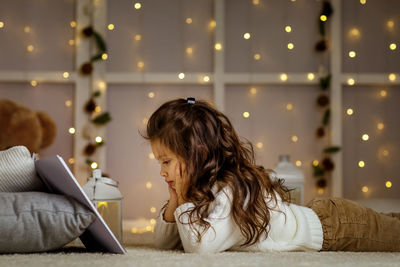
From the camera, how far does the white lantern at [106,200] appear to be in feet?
5.56

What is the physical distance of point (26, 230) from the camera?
120 centimetres

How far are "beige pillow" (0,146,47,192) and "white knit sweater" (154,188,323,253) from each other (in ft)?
1.27

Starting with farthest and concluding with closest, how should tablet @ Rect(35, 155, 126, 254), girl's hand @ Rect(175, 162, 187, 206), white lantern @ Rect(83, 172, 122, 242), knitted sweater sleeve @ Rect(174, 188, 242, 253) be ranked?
white lantern @ Rect(83, 172, 122, 242), girl's hand @ Rect(175, 162, 187, 206), knitted sweater sleeve @ Rect(174, 188, 242, 253), tablet @ Rect(35, 155, 126, 254)

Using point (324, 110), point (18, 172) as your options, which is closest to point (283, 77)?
point (324, 110)

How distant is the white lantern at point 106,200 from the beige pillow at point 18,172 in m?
0.35

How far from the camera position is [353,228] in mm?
1564

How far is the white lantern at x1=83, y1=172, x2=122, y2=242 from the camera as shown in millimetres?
1695

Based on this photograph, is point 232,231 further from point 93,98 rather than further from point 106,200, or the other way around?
point 93,98

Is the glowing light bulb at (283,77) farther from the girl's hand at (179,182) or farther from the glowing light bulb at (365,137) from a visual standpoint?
the girl's hand at (179,182)

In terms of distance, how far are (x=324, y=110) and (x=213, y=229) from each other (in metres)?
1.99

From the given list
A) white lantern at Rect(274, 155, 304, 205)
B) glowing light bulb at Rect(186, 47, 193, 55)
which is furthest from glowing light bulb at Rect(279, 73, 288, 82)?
white lantern at Rect(274, 155, 304, 205)

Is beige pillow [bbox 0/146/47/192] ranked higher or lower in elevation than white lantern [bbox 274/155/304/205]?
higher

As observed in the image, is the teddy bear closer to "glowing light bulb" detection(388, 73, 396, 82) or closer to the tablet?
the tablet

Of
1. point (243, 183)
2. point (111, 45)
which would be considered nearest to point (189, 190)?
point (243, 183)
